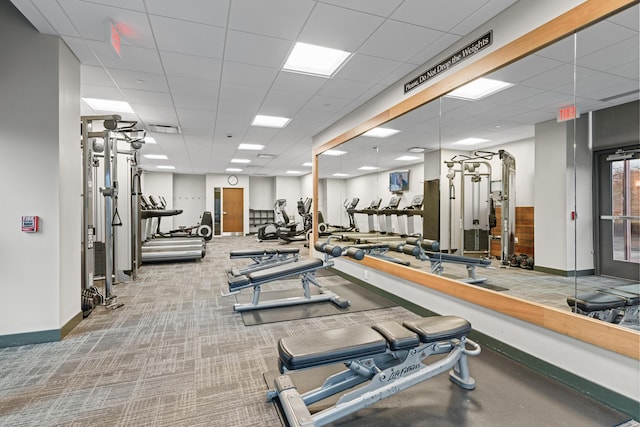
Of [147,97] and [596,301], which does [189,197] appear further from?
[596,301]

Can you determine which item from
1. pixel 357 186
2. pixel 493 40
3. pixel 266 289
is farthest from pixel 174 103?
pixel 493 40

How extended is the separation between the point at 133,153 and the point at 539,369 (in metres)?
6.03

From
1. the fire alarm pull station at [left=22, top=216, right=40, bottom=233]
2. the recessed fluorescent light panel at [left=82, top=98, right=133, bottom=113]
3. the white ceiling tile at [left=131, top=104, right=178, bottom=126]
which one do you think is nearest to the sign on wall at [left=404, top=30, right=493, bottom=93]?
the white ceiling tile at [left=131, top=104, right=178, bottom=126]

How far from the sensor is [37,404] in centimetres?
187

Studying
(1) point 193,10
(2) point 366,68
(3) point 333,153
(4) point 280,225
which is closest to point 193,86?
(1) point 193,10

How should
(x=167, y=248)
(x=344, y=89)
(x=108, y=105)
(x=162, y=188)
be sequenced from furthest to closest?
(x=162, y=188) < (x=167, y=248) < (x=108, y=105) < (x=344, y=89)

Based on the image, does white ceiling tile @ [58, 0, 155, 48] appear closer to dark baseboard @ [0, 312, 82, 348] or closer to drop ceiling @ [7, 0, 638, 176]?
drop ceiling @ [7, 0, 638, 176]

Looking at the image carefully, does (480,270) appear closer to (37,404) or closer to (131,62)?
(37,404)

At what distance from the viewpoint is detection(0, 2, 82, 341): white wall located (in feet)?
8.94

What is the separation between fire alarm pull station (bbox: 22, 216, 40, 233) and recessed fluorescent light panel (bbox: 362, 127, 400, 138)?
4044mm

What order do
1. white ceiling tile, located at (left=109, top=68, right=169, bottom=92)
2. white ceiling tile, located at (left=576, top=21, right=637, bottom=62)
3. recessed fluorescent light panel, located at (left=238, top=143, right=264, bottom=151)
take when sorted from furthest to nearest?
1. recessed fluorescent light panel, located at (left=238, top=143, right=264, bottom=151)
2. white ceiling tile, located at (left=109, top=68, right=169, bottom=92)
3. white ceiling tile, located at (left=576, top=21, right=637, bottom=62)

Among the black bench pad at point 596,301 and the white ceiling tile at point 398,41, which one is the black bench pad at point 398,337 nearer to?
the black bench pad at point 596,301

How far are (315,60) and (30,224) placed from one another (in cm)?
316

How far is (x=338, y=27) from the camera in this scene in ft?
9.03
